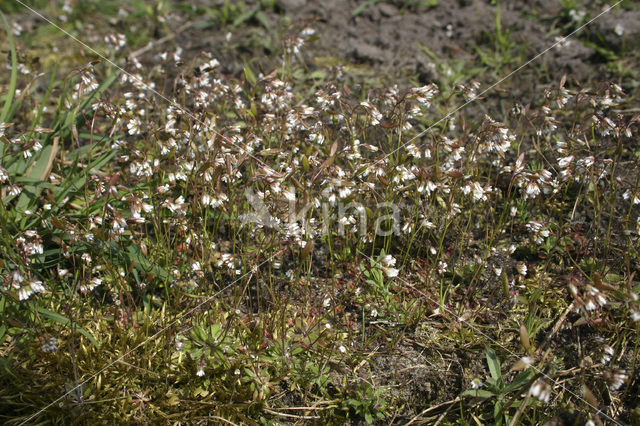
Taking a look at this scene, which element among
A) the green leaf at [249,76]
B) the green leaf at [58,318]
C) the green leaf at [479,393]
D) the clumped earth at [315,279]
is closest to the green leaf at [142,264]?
the clumped earth at [315,279]

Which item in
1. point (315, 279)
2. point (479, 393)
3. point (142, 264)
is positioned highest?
point (142, 264)

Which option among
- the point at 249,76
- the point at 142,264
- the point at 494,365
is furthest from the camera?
the point at 249,76

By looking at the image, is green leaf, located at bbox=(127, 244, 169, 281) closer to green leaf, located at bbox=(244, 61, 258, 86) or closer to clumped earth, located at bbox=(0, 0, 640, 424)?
clumped earth, located at bbox=(0, 0, 640, 424)

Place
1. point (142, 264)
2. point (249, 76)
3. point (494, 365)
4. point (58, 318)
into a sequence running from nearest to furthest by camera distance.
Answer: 1. point (494, 365)
2. point (58, 318)
3. point (142, 264)
4. point (249, 76)

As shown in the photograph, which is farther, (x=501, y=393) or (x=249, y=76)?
(x=249, y=76)

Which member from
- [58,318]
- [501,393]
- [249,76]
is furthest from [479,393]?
[249,76]

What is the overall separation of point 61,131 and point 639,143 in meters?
3.98

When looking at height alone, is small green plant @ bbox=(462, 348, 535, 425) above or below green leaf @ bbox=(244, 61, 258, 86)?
below

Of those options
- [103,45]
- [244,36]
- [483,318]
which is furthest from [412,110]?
[103,45]

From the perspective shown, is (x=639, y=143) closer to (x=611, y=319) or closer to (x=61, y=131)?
(x=611, y=319)

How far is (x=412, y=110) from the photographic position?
3.16 meters

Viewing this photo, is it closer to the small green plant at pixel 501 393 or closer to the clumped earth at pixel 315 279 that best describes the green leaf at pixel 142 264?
the clumped earth at pixel 315 279

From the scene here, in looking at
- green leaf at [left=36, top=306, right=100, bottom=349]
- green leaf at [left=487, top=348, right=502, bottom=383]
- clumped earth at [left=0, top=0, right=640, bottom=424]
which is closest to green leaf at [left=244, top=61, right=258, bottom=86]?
clumped earth at [left=0, top=0, right=640, bottom=424]

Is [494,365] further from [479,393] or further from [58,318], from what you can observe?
[58,318]
